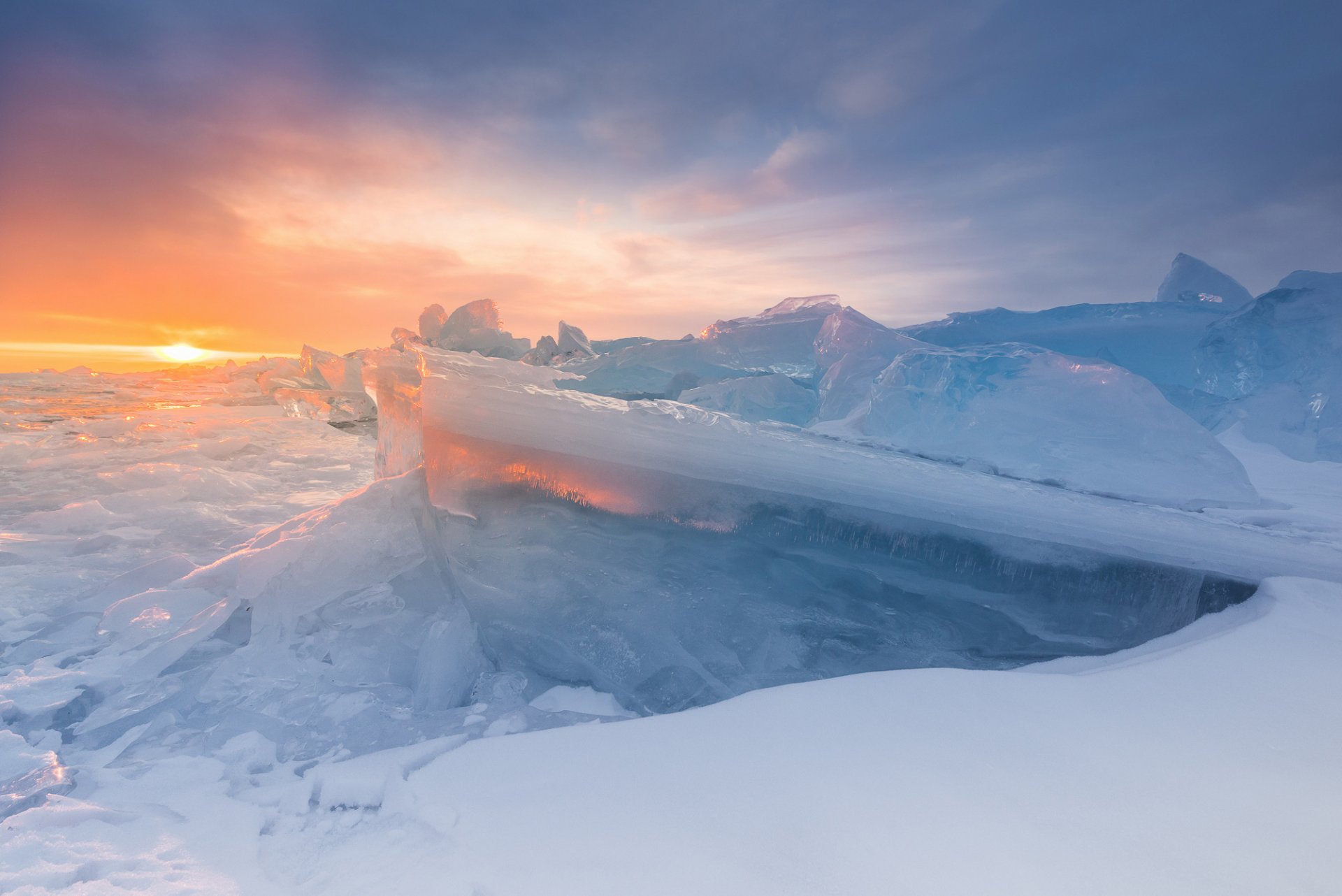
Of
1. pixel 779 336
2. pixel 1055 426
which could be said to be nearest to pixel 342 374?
pixel 779 336

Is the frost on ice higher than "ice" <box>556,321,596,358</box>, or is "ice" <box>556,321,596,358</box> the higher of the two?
"ice" <box>556,321,596,358</box>

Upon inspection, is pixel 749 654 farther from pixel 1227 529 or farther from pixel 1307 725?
pixel 1227 529

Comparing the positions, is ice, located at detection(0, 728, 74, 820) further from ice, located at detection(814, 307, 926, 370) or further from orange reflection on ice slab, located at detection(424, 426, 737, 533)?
ice, located at detection(814, 307, 926, 370)

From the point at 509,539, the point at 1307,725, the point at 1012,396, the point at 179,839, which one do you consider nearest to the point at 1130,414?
the point at 1012,396

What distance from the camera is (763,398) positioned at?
8.91 m

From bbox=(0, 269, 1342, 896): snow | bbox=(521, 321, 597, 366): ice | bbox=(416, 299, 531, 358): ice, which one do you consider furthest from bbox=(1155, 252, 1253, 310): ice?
bbox=(416, 299, 531, 358): ice

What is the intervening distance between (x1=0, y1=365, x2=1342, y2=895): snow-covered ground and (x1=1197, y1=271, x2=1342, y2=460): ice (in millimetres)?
7367

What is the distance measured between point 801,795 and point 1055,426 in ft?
17.6

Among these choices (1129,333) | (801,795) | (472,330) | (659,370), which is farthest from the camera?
(472,330)

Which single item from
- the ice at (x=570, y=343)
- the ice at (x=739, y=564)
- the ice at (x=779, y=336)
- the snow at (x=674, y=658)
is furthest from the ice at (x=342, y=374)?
the ice at (x=739, y=564)

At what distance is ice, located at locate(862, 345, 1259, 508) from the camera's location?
480 cm

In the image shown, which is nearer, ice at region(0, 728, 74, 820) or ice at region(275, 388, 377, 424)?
ice at region(0, 728, 74, 820)

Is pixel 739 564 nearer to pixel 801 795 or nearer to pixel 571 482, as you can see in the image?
pixel 571 482

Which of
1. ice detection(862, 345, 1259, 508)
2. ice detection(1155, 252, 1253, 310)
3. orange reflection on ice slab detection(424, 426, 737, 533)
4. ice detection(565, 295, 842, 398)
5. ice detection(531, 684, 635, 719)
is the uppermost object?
ice detection(1155, 252, 1253, 310)
